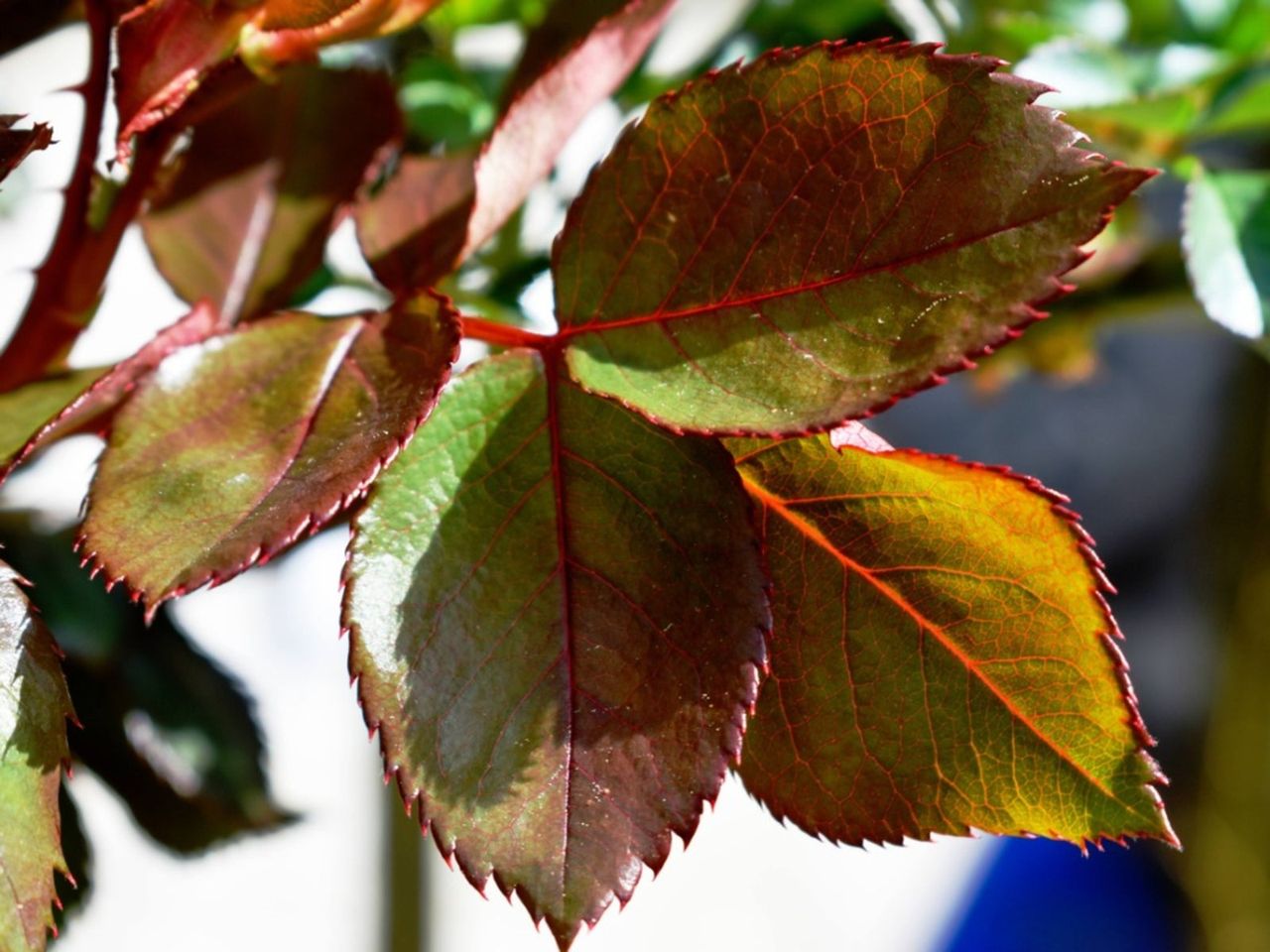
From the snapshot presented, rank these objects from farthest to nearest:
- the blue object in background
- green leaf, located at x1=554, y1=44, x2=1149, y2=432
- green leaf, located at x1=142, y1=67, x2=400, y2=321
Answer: the blue object in background
green leaf, located at x1=142, y1=67, x2=400, y2=321
green leaf, located at x1=554, y1=44, x2=1149, y2=432

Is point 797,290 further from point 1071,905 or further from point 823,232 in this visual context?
point 1071,905

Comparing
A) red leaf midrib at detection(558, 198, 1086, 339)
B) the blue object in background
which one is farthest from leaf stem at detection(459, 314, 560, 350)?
the blue object in background

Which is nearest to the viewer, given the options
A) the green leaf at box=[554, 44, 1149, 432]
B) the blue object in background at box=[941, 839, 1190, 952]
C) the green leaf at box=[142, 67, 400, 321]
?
the green leaf at box=[554, 44, 1149, 432]

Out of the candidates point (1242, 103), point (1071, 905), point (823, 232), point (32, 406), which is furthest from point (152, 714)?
point (1071, 905)

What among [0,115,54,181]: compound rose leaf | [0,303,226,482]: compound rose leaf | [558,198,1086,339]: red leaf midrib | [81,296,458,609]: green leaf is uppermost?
[0,115,54,181]: compound rose leaf

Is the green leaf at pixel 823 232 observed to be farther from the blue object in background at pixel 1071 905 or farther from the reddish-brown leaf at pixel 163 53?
the blue object in background at pixel 1071 905

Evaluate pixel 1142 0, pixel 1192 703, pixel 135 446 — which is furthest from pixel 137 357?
pixel 1192 703

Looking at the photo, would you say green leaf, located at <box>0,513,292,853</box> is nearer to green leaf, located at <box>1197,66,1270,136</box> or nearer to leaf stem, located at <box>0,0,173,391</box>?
leaf stem, located at <box>0,0,173,391</box>

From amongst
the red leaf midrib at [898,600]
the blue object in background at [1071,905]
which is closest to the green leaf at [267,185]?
the red leaf midrib at [898,600]
